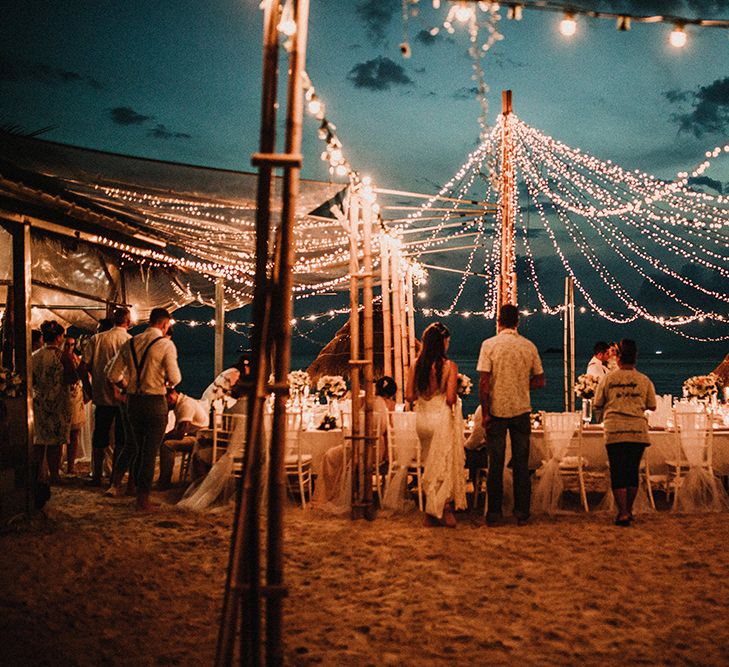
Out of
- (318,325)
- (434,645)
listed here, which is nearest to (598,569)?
(434,645)

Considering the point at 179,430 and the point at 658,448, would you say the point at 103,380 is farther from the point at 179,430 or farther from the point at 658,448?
the point at 658,448

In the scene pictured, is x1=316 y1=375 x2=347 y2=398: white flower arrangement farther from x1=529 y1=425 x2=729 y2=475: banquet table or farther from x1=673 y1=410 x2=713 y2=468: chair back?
x1=673 y1=410 x2=713 y2=468: chair back

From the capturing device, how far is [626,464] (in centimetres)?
570

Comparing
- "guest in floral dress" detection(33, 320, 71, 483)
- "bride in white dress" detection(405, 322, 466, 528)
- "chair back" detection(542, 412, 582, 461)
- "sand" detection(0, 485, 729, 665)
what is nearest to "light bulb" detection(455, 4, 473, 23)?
"bride in white dress" detection(405, 322, 466, 528)

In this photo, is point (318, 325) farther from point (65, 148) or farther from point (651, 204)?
point (65, 148)

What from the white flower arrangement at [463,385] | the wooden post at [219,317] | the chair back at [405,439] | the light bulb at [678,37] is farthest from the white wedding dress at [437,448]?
the wooden post at [219,317]

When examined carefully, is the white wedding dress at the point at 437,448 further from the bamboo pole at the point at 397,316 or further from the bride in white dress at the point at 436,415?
the bamboo pole at the point at 397,316

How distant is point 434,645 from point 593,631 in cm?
81

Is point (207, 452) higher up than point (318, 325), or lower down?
lower down

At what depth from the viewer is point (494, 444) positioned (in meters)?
5.79

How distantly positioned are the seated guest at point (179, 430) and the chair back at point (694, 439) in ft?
16.1

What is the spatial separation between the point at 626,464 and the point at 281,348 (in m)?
4.08

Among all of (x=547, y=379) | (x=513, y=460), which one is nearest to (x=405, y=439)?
(x=513, y=460)

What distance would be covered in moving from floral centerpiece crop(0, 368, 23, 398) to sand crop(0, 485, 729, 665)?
40.9 inches
